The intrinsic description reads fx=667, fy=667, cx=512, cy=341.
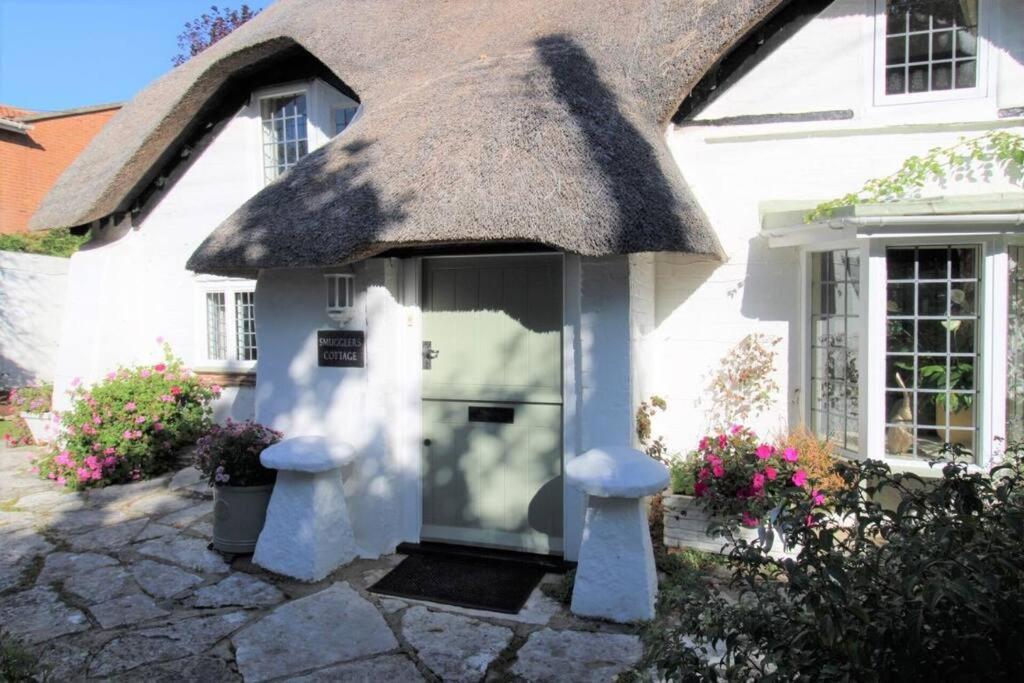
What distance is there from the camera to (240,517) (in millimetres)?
5160

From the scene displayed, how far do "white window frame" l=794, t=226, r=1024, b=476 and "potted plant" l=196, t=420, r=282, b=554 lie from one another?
470 cm

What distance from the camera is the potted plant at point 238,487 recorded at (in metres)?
5.16

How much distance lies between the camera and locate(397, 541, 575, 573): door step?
491cm

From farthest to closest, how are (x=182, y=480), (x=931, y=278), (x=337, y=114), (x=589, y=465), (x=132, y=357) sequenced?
(x=132, y=357)
(x=337, y=114)
(x=182, y=480)
(x=931, y=278)
(x=589, y=465)

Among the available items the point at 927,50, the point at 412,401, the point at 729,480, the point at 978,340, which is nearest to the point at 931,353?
the point at 978,340

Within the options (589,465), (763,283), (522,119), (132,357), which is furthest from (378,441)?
(132,357)

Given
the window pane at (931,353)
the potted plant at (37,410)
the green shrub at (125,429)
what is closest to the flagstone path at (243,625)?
the green shrub at (125,429)

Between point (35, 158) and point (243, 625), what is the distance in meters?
18.7

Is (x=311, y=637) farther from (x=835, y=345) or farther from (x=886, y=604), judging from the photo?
(x=835, y=345)

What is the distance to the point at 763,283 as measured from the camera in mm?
5840

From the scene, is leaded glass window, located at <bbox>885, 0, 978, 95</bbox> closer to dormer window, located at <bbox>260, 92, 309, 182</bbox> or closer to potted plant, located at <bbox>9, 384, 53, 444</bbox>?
dormer window, located at <bbox>260, 92, 309, 182</bbox>

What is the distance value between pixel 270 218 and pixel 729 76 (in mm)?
4143

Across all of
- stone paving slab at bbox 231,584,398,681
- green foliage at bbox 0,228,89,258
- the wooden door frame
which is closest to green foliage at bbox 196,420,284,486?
the wooden door frame

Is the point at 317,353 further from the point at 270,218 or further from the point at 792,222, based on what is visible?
the point at 792,222
